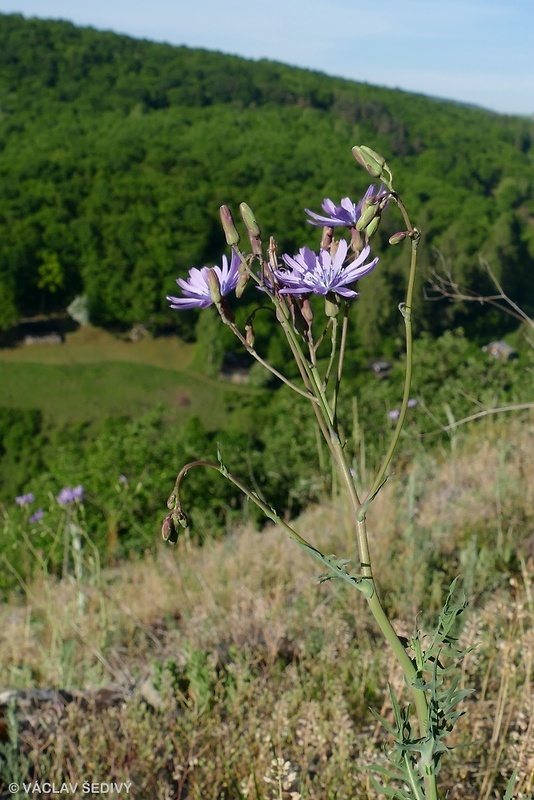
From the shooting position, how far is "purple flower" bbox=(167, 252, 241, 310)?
41.2 inches

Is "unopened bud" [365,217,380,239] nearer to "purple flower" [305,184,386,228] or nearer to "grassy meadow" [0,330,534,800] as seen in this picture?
"purple flower" [305,184,386,228]

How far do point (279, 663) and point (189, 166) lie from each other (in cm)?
6553

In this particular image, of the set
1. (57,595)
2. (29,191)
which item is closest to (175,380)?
(29,191)

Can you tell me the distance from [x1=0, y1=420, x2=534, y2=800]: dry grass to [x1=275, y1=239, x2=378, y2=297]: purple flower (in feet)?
2.25

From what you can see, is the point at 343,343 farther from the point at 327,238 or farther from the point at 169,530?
the point at 169,530

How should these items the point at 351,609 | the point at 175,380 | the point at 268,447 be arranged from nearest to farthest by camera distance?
1. the point at 351,609
2. the point at 268,447
3. the point at 175,380

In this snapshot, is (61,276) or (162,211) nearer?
(61,276)

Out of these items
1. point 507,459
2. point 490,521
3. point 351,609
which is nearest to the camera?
point 351,609

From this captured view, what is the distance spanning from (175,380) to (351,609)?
41.1 meters

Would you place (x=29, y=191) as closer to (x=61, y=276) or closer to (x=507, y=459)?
(x=61, y=276)

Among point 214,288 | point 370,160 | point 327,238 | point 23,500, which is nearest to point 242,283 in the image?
point 214,288

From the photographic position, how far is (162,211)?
54.8m

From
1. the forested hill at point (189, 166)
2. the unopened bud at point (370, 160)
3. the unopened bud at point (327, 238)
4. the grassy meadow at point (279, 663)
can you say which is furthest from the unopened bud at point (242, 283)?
the forested hill at point (189, 166)

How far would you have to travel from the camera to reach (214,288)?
3.30 ft
